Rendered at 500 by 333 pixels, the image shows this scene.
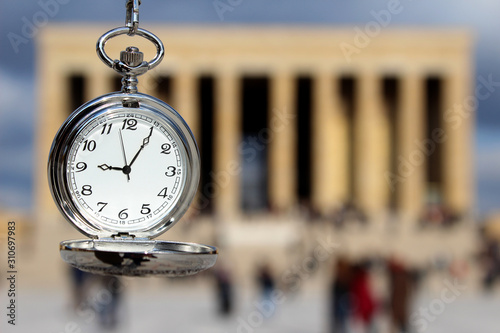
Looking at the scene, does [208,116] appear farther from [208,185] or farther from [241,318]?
[241,318]

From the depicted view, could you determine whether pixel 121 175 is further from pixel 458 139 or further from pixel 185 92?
pixel 458 139

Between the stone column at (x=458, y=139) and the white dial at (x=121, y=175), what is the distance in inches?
1847

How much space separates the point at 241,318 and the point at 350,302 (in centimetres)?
609

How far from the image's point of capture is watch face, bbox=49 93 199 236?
196 cm

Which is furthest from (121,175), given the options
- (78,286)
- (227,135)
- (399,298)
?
(227,135)

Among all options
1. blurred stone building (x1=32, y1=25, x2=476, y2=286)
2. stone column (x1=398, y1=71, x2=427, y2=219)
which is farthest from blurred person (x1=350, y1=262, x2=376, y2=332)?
stone column (x1=398, y1=71, x2=427, y2=219)

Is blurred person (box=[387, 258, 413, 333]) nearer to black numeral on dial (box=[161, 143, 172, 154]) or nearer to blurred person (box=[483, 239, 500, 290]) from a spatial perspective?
black numeral on dial (box=[161, 143, 172, 154])

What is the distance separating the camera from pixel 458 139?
47.7 metres

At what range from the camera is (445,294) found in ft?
92.6

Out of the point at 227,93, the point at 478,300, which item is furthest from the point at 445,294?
the point at 227,93

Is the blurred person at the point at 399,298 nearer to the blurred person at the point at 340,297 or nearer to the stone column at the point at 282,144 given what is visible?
the blurred person at the point at 340,297

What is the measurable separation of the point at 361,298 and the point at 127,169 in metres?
12.7

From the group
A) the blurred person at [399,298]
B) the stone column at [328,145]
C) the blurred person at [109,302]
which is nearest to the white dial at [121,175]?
the blurred person at [399,298]

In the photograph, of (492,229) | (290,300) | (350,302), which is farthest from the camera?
(492,229)
